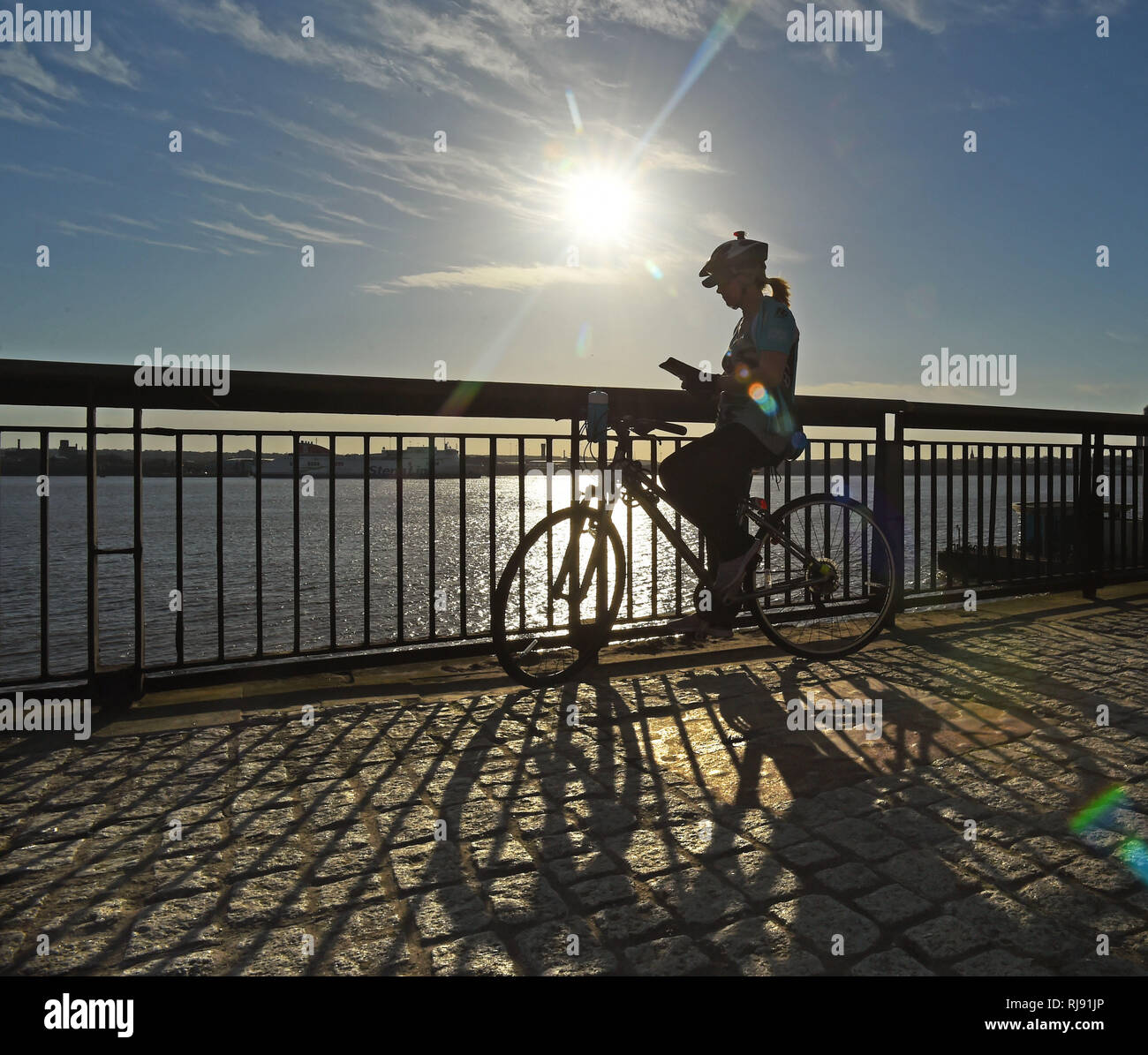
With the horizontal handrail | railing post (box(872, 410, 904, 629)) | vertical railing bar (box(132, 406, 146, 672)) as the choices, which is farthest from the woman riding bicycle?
vertical railing bar (box(132, 406, 146, 672))

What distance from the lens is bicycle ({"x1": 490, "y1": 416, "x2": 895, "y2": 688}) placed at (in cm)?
482

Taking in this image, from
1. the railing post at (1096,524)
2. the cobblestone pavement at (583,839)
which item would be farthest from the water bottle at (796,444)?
the railing post at (1096,524)

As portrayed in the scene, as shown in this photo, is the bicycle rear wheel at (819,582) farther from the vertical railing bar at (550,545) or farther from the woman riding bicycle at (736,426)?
the vertical railing bar at (550,545)

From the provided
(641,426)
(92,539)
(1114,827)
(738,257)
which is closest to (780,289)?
(738,257)

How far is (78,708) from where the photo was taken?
423cm

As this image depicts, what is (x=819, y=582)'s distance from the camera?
5.41m

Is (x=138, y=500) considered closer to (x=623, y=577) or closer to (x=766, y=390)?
(x=623, y=577)

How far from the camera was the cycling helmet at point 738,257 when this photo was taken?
4844mm

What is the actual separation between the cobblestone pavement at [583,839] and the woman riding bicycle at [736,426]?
79cm

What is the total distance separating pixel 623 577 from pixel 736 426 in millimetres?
1061

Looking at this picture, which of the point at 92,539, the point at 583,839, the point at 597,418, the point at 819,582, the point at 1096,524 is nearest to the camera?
A: the point at 583,839
